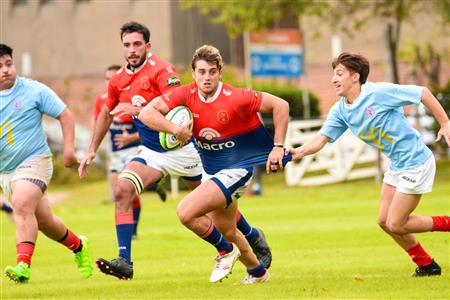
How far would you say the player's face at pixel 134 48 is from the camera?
11953mm

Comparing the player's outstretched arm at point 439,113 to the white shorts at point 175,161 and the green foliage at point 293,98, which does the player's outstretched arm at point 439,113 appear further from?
the green foliage at point 293,98

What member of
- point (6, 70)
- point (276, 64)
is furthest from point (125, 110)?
point (276, 64)

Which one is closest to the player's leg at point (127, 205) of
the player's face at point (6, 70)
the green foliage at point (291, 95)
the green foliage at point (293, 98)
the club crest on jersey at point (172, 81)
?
the club crest on jersey at point (172, 81)

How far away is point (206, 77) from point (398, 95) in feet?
5.44

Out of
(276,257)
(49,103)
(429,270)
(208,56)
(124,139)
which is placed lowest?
(276,257)

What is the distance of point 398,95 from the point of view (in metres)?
10.1

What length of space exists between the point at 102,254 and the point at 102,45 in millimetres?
31091

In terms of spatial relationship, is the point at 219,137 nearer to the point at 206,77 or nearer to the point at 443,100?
the point at 206,77

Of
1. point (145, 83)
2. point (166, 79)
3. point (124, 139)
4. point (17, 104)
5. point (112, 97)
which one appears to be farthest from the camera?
point (124, 139)

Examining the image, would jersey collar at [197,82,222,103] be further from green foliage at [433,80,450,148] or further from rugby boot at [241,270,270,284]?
green foliage at [433,80,450,148]

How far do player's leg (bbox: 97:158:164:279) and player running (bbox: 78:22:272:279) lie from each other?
0.5 inches

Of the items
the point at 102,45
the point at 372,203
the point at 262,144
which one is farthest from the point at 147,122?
the point at 102,45

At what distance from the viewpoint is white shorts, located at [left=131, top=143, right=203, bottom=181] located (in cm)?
1187

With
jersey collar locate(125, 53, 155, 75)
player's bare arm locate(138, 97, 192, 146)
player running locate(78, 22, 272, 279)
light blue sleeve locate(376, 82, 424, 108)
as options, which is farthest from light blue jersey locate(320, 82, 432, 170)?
jersey collar locate(125, 53, 155, 75)
